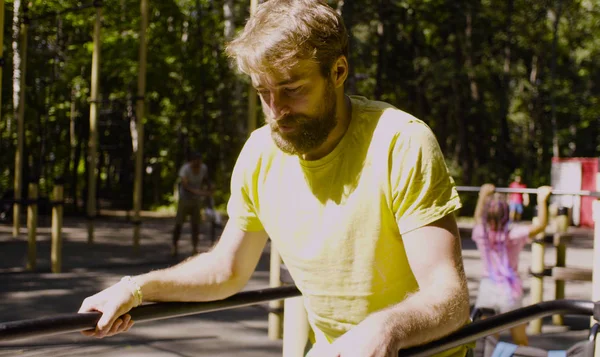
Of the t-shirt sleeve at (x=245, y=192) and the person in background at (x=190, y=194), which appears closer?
the t-shirt sleeve at (x=245, y=192)

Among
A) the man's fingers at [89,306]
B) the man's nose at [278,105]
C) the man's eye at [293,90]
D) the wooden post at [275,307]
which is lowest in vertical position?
the wooden post at [275,307]

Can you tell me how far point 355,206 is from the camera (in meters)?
1.80

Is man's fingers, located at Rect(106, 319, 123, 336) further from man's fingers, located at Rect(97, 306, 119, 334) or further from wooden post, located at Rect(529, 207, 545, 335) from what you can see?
wooden post, located at Rect(529, 207, 545, 335)

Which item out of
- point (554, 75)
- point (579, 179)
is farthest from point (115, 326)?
point (554, 75)

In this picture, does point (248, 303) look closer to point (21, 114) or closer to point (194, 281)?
point (194, 281)

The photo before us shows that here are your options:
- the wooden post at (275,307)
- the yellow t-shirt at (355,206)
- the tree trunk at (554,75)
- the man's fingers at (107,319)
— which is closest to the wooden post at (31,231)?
the wooden post at (275,307)

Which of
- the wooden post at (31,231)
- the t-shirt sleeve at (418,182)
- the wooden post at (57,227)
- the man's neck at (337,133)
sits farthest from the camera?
the wooden post at (31,231)

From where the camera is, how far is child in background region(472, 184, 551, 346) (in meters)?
5.48

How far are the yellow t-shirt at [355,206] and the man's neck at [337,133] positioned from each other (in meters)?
0.02

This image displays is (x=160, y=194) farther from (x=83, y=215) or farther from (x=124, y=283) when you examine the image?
(x=124, y=283)

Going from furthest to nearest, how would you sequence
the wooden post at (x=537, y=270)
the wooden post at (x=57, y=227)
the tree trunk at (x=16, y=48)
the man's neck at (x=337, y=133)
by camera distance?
the tree trunk at (x=16, y=48) → the wooden post at (x=57, y=227) → the wooden post at (x=537, y=270) → the man's neck at (x=337, y=133)

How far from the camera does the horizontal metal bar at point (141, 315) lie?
4.85 ft

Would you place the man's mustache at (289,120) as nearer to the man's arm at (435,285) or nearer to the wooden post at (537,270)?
the man's arm at (435,285)

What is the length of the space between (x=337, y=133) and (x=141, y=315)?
0.62 m
